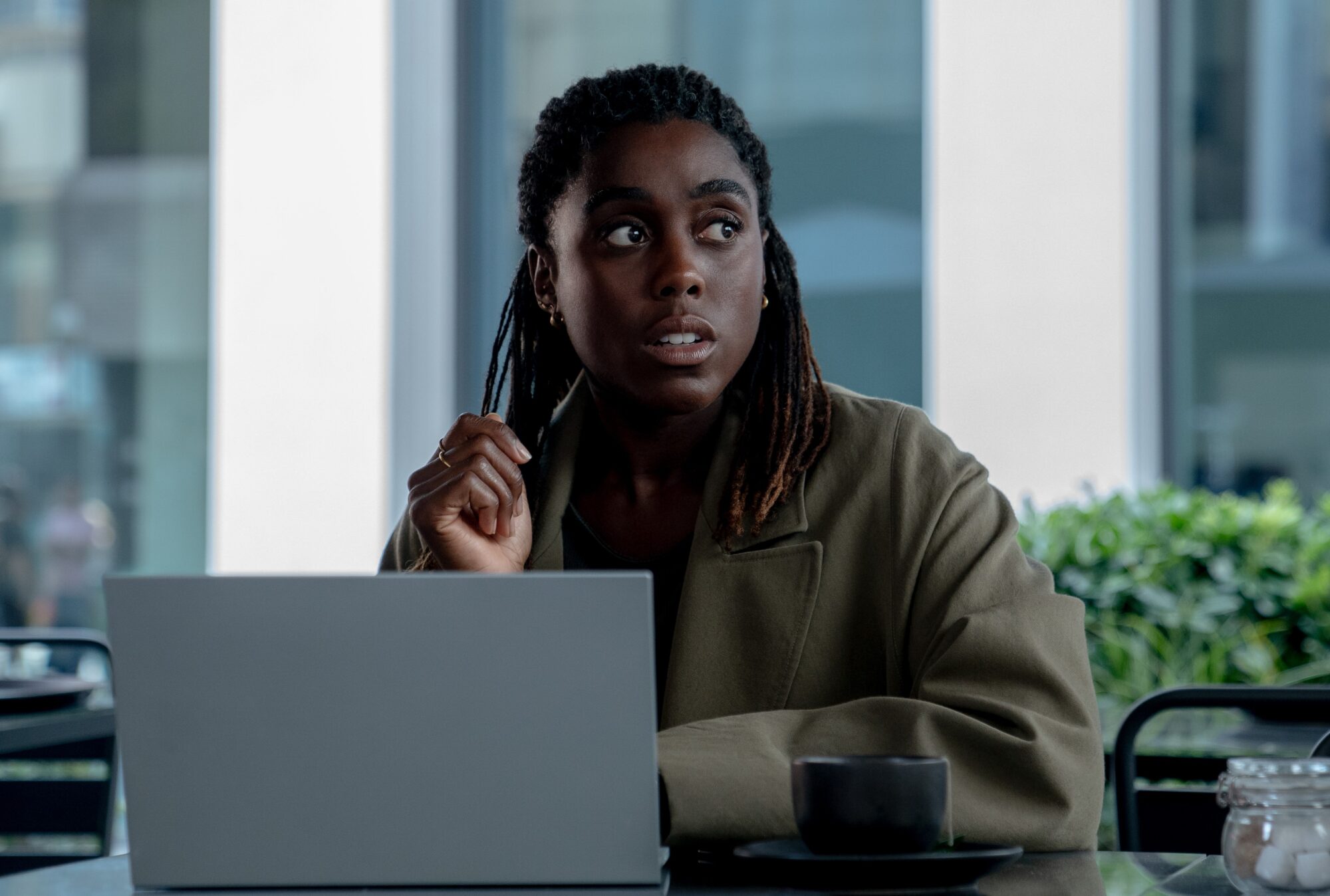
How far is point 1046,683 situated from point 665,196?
62 cm

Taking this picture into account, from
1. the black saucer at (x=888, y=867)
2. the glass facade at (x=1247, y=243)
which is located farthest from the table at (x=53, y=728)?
the glass facade at (x=1247, y=243)

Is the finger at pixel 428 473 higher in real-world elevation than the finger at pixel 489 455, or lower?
lower

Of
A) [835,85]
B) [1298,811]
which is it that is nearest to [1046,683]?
[1298,811]

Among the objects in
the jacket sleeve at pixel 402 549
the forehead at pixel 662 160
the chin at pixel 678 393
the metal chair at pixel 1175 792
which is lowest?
the metal chair at pixel 1175 792

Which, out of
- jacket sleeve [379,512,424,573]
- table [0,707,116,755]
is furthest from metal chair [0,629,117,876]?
jacket sleeve [379,512,424,573]

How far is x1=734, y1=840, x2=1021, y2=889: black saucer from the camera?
3.06ft

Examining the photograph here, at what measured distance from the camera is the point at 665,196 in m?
1.54

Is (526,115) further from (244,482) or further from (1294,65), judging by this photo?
(1294,65)

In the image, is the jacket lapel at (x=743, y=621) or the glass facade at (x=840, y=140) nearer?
the jacket lapel at (x=743, y=621)

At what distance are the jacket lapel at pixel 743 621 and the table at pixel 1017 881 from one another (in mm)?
402

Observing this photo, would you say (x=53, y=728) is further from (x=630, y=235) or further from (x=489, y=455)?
(x=630, y=235)

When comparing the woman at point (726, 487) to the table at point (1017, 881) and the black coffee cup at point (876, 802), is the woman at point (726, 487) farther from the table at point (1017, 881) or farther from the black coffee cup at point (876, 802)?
the black coffee cup at point (876, 802)

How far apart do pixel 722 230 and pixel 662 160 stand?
0.31 feet

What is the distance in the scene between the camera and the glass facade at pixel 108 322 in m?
4.33
